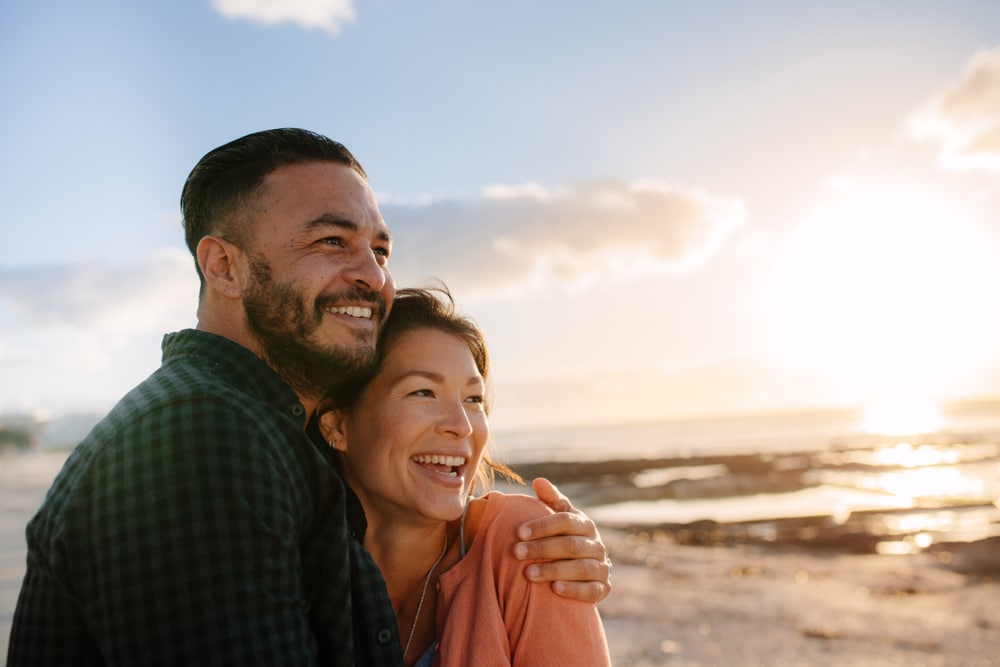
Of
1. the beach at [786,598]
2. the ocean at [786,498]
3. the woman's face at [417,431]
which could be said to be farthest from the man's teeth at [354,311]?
the beach at [786,598]

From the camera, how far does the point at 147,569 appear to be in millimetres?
1741

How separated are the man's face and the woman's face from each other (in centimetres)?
52

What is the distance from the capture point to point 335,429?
3525 millimetres

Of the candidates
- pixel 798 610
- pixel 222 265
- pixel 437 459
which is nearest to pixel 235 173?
pixel 222 265

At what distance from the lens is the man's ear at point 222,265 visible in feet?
8.71

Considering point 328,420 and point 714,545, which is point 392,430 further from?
point 714,545

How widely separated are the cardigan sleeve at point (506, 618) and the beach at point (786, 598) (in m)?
5.51

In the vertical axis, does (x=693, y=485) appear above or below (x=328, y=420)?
below

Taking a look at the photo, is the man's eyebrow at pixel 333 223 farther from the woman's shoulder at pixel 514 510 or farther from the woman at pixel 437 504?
the woman's shoulder at pixel 514 510

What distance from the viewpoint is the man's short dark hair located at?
2.75 metres

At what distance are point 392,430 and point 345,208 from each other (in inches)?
40.5

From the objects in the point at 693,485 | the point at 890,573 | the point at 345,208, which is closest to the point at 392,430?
the point at 345,208

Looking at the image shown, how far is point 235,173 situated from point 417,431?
1.31 meters

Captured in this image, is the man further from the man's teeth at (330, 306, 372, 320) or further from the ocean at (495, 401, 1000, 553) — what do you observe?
the ocean at (495, 401, 1000, 553)
